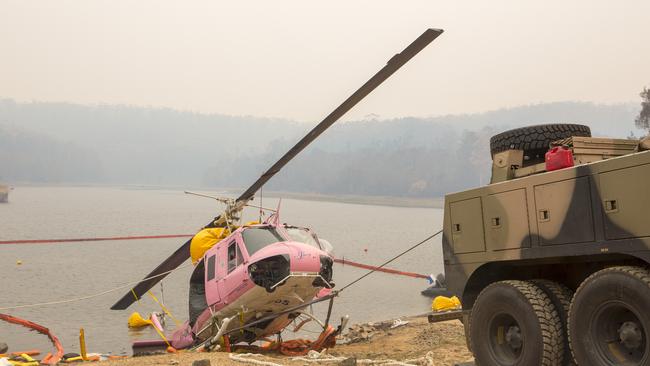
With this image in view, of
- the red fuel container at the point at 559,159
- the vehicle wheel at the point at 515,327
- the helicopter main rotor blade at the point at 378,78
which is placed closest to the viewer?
the vehicle wheel at the point at 515,327

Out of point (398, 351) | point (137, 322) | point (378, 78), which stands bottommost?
point (137, 322)

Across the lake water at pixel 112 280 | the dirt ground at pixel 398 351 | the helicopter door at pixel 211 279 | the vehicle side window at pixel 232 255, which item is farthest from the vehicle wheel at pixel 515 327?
the lake water at pixel 112 280

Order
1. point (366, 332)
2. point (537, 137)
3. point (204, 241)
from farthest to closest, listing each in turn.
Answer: point (366, 332), point (204, 241), point (537, 137)

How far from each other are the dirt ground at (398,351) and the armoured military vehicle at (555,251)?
2.66 m

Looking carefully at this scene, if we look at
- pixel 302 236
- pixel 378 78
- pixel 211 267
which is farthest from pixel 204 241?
pixel 378 78

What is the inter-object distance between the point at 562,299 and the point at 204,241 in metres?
11.5

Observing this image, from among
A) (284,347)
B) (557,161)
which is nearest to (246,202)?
(284,347)

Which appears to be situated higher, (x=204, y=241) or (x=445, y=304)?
(x=204, y=241)

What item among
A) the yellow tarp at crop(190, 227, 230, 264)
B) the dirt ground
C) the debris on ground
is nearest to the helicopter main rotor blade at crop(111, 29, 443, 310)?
the yellow tarp at crop(190, 227, 230, 264)

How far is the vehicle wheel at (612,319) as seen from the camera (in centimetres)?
475

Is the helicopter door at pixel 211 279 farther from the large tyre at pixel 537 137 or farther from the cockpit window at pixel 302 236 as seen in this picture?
the large tyre at pixel 537 137

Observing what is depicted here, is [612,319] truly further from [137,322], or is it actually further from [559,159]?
[137,322]

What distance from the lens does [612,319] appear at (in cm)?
511

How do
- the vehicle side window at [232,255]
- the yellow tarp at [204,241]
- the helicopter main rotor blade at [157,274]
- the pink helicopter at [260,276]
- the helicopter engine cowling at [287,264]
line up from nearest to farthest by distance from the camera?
the helicopter engine cowling at [287,264] < the pink helicopter at [260,276] < the vehicle side window at [232,255] < the yellow tarp at [204,241] < the helicopter main rotor blade at [157,274]
